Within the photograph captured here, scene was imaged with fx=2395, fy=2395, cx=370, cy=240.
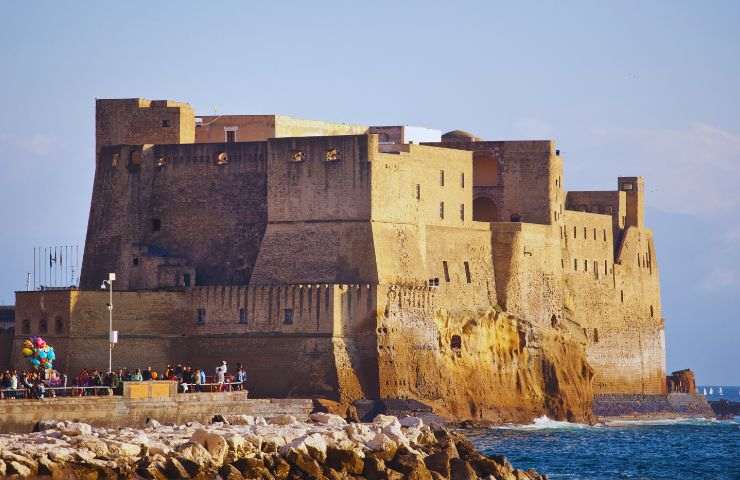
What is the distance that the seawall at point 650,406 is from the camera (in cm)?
9475

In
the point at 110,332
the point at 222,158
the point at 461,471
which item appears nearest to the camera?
the point at 461,471

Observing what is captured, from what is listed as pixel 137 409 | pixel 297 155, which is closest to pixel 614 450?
pixel 297 155

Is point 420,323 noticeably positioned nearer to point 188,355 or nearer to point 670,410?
point 188,355

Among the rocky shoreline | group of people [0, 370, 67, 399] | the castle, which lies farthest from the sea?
group of people [0, 370, 67, 399]

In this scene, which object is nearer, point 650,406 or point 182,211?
point 182,211

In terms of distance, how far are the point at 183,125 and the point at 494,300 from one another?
41.9 feet

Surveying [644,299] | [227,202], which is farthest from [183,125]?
[644,299]

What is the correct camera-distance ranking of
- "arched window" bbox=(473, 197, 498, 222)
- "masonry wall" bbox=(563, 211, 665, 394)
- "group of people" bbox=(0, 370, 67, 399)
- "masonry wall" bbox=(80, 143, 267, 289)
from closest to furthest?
"group of people" bbox=(0, 370, 67, 399), "masonry wall" bbox=(80, 143, 267, 289), "arched window" bbox=(473, 197, 498, 222), "masonry wall" bbox=(563, 211, 665, 394)

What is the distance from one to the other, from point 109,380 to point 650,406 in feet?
124

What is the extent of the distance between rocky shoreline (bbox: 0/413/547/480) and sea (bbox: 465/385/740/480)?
23.5 ft

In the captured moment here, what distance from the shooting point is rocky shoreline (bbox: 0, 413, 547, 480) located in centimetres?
5291

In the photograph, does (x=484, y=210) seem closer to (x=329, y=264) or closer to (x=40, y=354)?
(x=329, y=264)

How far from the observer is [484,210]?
302 ft

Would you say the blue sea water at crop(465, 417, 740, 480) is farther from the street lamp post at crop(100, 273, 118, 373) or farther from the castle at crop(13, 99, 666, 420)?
the street lamp post at crop(100, 273, 118, 373)
